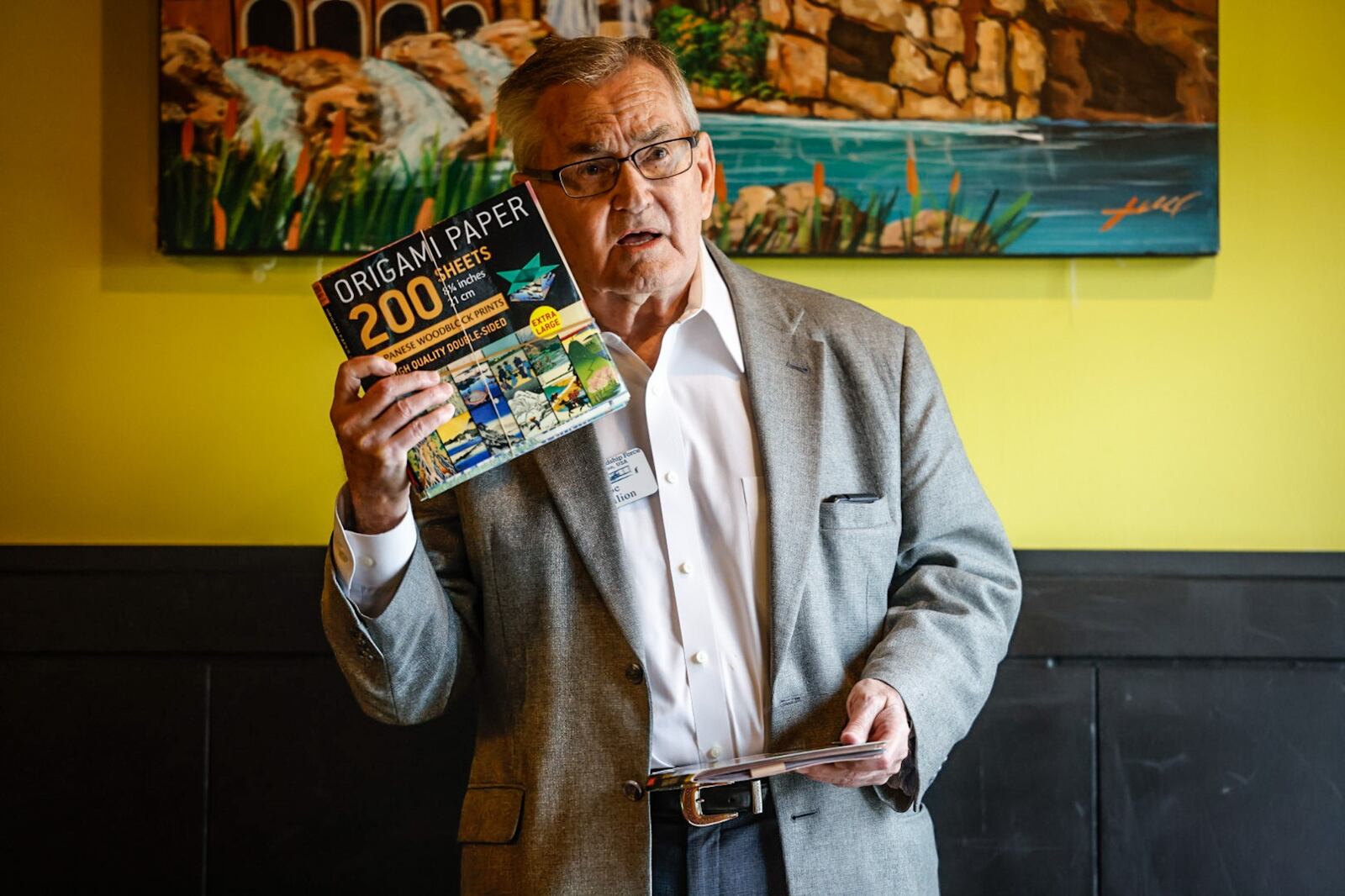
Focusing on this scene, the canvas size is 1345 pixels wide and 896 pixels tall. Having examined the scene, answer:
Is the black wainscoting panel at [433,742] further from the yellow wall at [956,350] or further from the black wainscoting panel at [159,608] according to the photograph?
the yellow wall at [956,350]

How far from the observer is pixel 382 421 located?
1.28 m

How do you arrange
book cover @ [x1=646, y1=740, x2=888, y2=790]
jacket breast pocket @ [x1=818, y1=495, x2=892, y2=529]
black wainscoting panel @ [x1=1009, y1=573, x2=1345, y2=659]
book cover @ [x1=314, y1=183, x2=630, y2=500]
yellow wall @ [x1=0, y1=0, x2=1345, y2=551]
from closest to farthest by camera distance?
book cover @ [x1=646, y1=740, x2=888, y2=790]
book cover @ [x1=314, y1=183, x2=630, y2=500]
jacket breast pocket @ [x1=818, y1=495, x2=892, y2=529]
black wainscoting panel @ [x1=1009, y1=573, x2=1345, y2=659]
yellow wall @ [x1=0, y1=0, x2=1345, y2=551]

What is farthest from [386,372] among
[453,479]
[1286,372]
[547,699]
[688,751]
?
[1286,372]

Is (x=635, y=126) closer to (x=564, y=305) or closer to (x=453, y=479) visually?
(x=564, y=305)

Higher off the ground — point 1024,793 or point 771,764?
point 771,764

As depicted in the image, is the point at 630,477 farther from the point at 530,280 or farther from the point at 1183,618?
the point at 1183,618

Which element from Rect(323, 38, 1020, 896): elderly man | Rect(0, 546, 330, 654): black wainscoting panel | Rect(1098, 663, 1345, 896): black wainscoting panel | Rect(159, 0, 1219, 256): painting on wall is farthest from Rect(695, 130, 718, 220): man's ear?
Rect(1098, 663, 1345, 896): black wainscoting panel

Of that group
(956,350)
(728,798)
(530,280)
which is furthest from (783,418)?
(956,350)

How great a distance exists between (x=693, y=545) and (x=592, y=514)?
132 mm

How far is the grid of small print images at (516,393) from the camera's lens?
4.39 ft

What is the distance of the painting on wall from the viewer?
2.01m

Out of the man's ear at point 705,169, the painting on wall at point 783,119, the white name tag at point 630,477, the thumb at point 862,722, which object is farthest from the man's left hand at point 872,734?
the painting on wall at point 783,119

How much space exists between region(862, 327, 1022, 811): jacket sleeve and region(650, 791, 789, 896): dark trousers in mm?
154

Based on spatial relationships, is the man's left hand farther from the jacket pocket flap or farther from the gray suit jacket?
the jacket pocket flap
